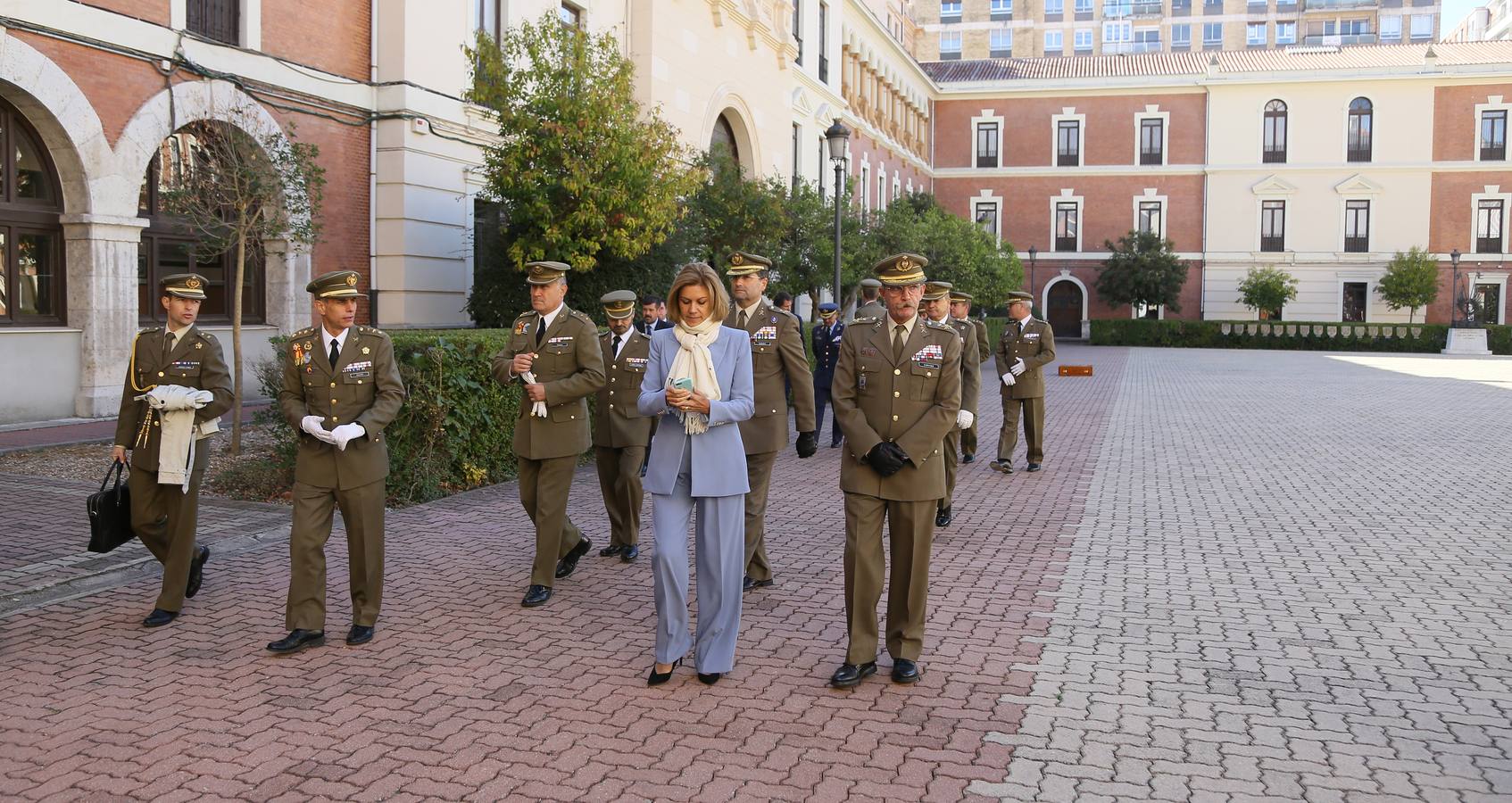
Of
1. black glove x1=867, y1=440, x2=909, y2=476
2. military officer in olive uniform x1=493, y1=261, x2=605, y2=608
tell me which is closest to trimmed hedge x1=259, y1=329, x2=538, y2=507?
military officer in olive uniform x1=493, y1=261, x2=605, y2=608

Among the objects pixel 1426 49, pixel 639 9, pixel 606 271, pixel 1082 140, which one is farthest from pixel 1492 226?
pixel 606 271

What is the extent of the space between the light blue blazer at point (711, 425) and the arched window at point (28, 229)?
1141 cm

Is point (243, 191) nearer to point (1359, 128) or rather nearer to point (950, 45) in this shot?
point (1359, 128)

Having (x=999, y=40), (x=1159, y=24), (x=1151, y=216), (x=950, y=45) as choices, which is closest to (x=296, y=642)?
(x=1151, y=216)

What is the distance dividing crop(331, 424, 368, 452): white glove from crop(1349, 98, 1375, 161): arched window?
57288 millimetres

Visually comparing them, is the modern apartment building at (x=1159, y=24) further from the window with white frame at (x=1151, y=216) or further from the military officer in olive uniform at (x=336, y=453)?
the military officer in olive uniform at (x=336, y=453)

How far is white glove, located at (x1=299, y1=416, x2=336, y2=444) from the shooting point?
5570 millimetres

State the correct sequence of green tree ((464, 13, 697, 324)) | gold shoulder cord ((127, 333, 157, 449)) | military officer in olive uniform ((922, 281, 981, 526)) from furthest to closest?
green tree ((464, 13, 697, 324)) → military officer in olive uniform ((922, 281, 981, 526)) → gold shoulder cord ((127, 333, 157, 449))

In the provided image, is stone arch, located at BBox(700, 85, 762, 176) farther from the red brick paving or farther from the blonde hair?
the blonde hair

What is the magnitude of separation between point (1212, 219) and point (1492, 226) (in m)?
11.8

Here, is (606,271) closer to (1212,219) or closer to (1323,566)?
(1323,566)

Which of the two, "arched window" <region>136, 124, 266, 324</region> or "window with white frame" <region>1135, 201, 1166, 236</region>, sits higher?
"window with white frame" <region>1135, 201, 1166, 236</region>

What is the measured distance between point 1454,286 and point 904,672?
52103 millimetres

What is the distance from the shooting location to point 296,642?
571 cm
